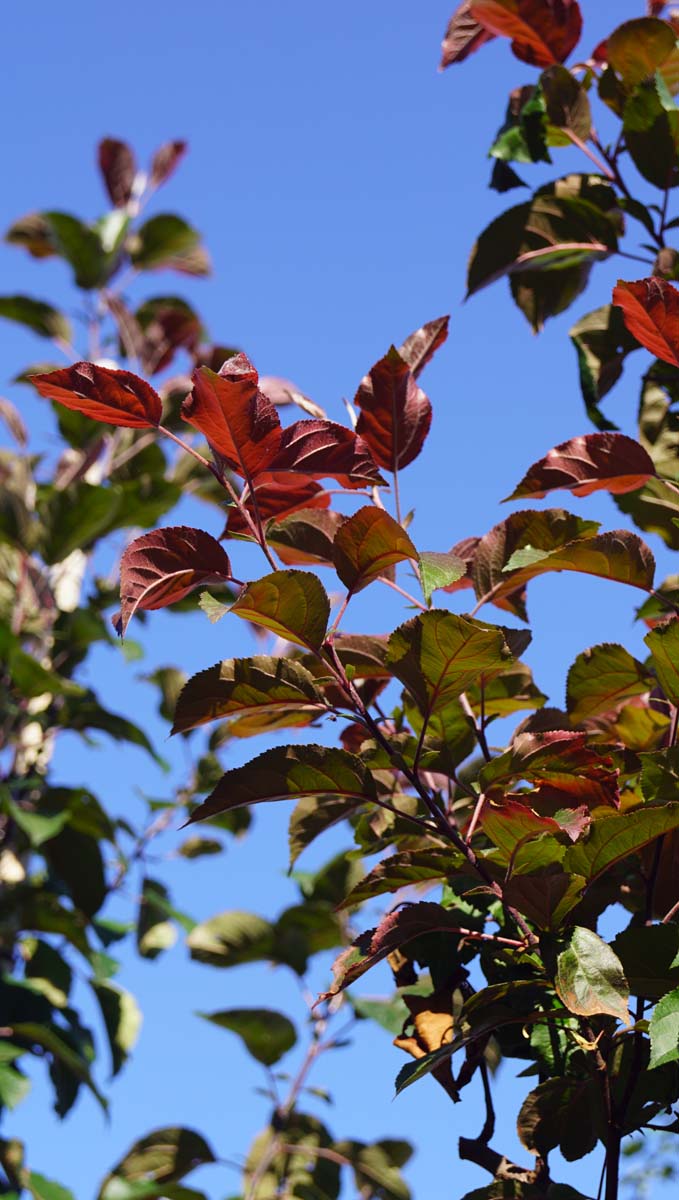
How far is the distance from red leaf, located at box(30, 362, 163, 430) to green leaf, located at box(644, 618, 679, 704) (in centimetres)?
48

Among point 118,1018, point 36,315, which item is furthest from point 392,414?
point 36,315

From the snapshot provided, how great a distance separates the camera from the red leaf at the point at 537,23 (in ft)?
5.81

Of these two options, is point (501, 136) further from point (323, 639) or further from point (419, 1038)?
point (419, 1038)

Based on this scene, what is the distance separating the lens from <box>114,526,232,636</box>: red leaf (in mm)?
1001

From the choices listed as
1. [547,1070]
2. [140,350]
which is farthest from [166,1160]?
[140,350]

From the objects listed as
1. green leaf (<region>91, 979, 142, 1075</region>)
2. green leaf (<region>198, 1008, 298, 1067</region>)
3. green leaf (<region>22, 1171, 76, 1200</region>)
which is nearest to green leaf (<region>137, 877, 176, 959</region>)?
green leaf (<region>91, 979, 142, 1075</region>)

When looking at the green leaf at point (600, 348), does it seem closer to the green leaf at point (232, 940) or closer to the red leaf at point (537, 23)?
the red leaf at point (537, 23)

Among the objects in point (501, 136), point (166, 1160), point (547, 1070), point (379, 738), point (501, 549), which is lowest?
point (166, 1160)

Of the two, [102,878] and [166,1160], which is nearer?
[166,1160]

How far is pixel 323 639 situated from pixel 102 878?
3.05m

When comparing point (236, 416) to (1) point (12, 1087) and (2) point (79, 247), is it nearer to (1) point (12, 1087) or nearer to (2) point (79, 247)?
(1) point (12, 1087)

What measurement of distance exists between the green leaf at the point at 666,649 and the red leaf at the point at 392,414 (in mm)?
332

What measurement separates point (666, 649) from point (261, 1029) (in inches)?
96.6

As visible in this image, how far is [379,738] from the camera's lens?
3.25 feet
